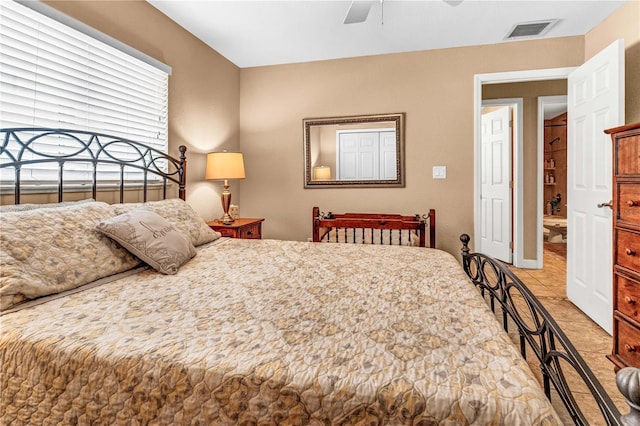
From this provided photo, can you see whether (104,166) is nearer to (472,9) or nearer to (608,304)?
A: (472,9)

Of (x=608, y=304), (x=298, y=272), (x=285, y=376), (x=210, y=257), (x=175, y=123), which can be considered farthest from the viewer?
(x=175, y=123)

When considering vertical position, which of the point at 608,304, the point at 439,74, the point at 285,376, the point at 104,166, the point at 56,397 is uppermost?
the point at 439,74

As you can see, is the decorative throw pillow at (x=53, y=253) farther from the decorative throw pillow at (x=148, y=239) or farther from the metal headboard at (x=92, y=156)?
the metal headboard at (x=92, y=156)

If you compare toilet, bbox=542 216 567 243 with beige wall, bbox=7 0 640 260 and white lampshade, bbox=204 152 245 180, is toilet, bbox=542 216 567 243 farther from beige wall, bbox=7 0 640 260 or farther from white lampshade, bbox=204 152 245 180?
white lampshade, bbox=204 152 245 180

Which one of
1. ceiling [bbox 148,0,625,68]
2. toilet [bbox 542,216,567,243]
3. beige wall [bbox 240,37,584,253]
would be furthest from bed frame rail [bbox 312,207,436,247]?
toilet [bbox 542,216,567,243]

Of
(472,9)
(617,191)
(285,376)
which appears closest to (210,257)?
(285,376)

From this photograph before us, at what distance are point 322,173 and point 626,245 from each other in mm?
2523

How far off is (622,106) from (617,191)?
0.77m

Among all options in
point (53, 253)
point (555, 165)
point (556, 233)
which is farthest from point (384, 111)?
point (555, 165)

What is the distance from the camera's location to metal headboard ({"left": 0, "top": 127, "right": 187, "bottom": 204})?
63.8 inches

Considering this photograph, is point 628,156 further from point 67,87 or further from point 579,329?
point 67,87

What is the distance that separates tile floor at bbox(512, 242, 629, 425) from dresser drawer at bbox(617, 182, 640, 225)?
0.90 meters

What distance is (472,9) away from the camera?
258cm

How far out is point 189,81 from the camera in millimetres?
2943
